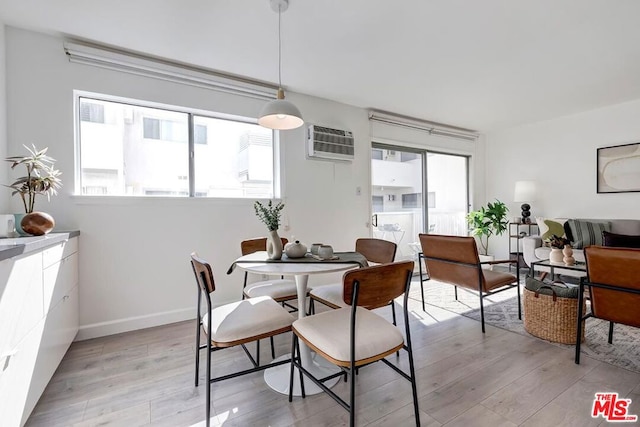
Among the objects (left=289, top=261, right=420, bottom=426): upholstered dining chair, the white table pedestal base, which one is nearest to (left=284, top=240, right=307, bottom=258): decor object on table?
(left=289, top=261, right=420, bottom=426): upholstered dining chair

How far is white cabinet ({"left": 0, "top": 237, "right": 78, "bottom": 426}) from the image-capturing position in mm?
1233

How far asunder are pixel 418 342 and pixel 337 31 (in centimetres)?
258

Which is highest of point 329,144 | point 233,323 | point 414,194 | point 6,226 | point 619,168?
point 329,144

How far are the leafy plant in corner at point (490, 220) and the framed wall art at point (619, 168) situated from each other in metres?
1.28

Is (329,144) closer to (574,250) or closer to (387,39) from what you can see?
(387,39)

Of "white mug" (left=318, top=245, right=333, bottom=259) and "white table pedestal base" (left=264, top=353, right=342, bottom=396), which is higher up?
"white mug" (left=318, top=245, right=333, bottom=259)

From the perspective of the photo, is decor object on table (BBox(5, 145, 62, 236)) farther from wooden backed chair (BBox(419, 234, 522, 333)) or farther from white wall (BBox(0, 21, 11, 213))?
wooden backed chair (BBox(419, 234, 522, 333))

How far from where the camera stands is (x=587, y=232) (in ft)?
13.1

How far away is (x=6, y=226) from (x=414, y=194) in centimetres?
486

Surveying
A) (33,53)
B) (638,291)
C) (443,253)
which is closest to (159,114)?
(33,53)

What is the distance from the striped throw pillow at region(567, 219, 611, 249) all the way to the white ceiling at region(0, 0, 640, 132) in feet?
5.56

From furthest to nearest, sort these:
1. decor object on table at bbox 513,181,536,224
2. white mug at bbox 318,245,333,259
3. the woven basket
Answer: decor object on table at bbox 513,181,536,224 → the woven basket → white mug at bbox 318,245,333,259

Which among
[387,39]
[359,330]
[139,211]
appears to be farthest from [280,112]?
[139,211]

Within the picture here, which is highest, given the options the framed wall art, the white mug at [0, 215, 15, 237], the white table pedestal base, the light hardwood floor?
the framed wall art
